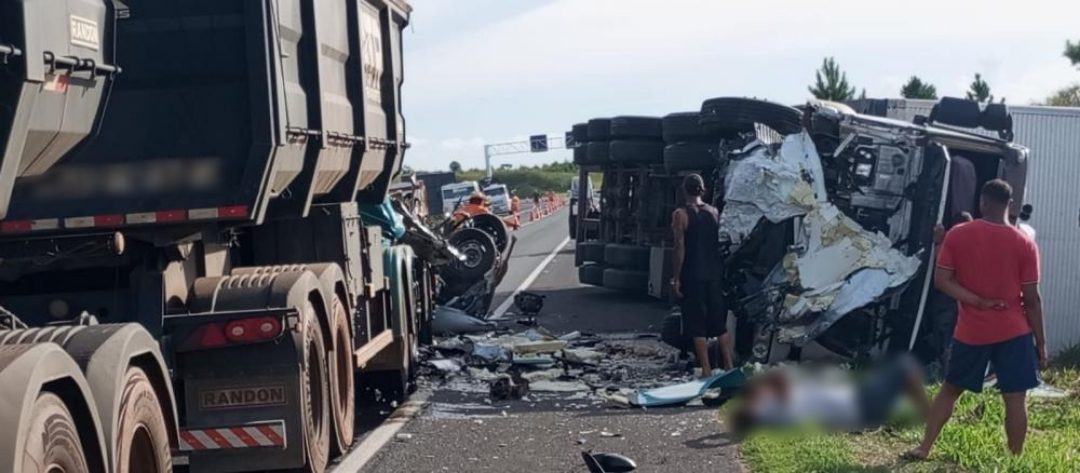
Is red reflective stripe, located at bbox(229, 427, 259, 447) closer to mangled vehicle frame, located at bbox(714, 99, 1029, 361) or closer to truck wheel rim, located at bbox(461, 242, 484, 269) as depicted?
mangled vehicle frame, located at bbox(714, 99, 1029, 361)

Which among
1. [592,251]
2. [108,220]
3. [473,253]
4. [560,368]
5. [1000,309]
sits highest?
[108,220]

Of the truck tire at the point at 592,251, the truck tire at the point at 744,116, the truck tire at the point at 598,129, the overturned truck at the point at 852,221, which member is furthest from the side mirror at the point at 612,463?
the truck tire at the point at 592,251

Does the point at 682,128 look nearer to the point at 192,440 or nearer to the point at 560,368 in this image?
the point at 560,368

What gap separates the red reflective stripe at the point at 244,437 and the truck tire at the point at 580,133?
13.4 m

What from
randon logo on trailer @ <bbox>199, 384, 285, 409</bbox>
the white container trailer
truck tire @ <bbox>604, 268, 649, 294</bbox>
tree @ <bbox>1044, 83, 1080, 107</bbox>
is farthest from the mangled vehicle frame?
tree @ <bbox>1044, 83, 1080, 107</bbox>

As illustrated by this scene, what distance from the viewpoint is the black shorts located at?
41.1ft

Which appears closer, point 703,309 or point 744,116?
point 703,309

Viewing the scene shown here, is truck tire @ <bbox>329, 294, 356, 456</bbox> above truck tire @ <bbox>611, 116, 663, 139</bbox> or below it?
below

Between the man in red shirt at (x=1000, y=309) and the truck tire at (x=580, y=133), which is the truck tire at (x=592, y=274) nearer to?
the truck tire at (x=580, y=133)

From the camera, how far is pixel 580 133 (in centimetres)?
2145

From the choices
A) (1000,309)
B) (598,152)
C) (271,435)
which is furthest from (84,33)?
(598,152)

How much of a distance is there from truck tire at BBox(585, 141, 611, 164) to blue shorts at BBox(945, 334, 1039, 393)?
1141 centimetres

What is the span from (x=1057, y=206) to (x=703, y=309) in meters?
3.83

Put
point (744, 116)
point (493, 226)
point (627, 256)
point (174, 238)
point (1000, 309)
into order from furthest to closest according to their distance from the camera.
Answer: point (493, 226)
point (627, 256)
point (744, 116)
point (1000, 309)
point (174, 238)
